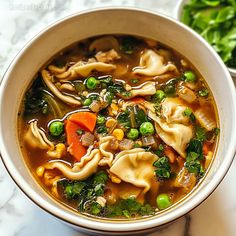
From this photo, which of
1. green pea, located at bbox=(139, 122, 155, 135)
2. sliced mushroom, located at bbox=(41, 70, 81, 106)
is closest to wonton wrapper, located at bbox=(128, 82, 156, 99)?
green pea, located at bbox=(139, 122, 155, 135)

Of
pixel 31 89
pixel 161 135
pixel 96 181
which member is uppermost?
pixel 31 89

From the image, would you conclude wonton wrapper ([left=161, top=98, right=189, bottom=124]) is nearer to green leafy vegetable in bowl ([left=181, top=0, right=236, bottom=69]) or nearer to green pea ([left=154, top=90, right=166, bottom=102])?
green pea ([left=154, top=90, right=166, bottom=102])

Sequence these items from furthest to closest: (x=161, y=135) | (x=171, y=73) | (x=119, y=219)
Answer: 1. (x=171, y=73)
2. (x=161, y=135)
3. (x=119, y=219)

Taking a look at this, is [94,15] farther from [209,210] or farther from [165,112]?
[209,210]

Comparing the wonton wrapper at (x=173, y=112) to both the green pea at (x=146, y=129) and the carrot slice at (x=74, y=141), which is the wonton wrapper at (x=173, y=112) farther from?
the carrot slice at (x=74, y=141)

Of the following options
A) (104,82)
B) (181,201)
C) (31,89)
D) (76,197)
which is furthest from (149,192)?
(31,89)

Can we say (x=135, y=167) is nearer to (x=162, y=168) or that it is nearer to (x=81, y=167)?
(x=162, y=168)

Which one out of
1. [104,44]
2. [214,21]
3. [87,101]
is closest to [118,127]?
[87,101]

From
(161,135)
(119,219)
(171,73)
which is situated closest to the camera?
(119,219)
